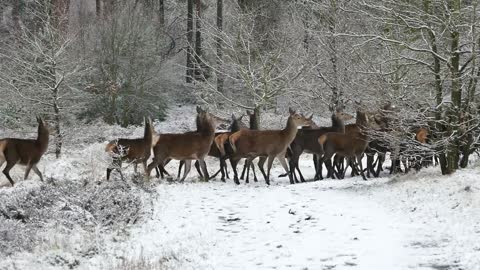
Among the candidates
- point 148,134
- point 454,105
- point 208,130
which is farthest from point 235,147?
point 454,105

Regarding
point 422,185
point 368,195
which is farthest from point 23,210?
point 422,185

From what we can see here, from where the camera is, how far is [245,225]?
966 cm

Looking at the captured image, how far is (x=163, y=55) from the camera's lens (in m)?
38.1

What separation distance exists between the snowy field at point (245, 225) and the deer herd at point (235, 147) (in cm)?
152

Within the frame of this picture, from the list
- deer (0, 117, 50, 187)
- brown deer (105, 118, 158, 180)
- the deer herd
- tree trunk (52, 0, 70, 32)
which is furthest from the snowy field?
tree trunk (52, 0, 70, 32)

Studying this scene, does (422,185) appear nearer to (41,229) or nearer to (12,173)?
(41,229)

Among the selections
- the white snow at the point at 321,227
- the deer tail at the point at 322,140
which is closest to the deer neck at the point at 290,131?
the deer tail at the point at 322,140

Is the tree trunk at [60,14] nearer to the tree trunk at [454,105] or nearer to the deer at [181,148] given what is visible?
the deer at [181,148]

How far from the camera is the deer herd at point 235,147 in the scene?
15.0 metres

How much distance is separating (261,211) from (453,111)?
14.8ft

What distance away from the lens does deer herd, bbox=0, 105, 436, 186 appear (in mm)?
15039

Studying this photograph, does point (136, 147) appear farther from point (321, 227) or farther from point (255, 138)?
point (321, 227)

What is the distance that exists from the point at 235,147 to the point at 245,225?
230 inches

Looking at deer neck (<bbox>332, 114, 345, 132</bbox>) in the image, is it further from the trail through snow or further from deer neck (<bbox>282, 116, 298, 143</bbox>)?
the trail through snow
